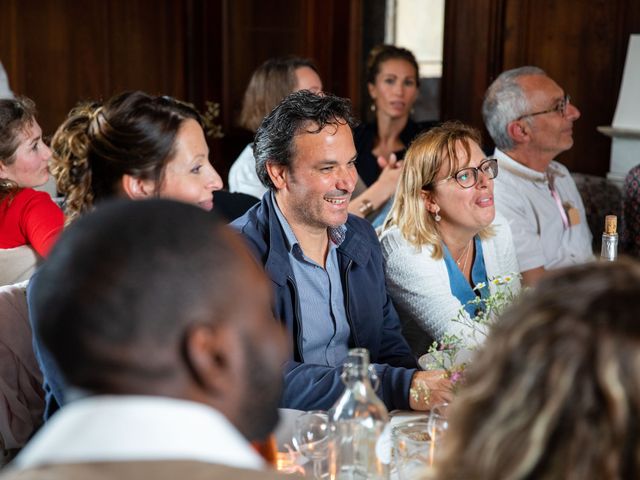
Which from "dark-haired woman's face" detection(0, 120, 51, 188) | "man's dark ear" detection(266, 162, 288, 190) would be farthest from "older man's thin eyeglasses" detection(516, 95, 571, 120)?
"dark-haired woman's face" detection(0, 120, 51, 188)

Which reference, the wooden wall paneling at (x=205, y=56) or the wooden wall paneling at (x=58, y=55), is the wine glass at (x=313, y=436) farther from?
the wooden wall paneling at (x=205, y=56)

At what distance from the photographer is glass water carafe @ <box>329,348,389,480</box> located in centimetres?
157

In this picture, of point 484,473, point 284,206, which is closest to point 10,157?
point 284,206

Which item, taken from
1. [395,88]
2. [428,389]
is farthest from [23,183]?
[395,88]

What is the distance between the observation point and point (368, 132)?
15.8 feet

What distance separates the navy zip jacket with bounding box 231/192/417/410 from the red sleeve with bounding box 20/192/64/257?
2.30 ft

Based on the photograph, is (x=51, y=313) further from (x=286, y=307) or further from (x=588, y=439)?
(x=286, y=307)

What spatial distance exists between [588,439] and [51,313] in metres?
0.54

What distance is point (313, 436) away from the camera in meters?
1.67

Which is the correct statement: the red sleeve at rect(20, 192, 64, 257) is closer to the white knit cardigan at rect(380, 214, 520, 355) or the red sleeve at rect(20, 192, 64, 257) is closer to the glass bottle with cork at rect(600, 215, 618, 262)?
the white knit cardigan at rect(380, 214, 520, 355)

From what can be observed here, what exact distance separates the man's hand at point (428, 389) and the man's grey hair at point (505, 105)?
2059 millimetres

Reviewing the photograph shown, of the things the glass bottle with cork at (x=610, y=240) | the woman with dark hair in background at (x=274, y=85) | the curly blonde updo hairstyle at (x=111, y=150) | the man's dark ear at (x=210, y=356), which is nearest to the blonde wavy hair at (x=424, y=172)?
the glass bottle with cork at (x=610, y=240)

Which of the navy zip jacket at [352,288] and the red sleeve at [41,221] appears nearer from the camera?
A: the navy zip jacket at [352,288]

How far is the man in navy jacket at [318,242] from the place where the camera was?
2385 mm
